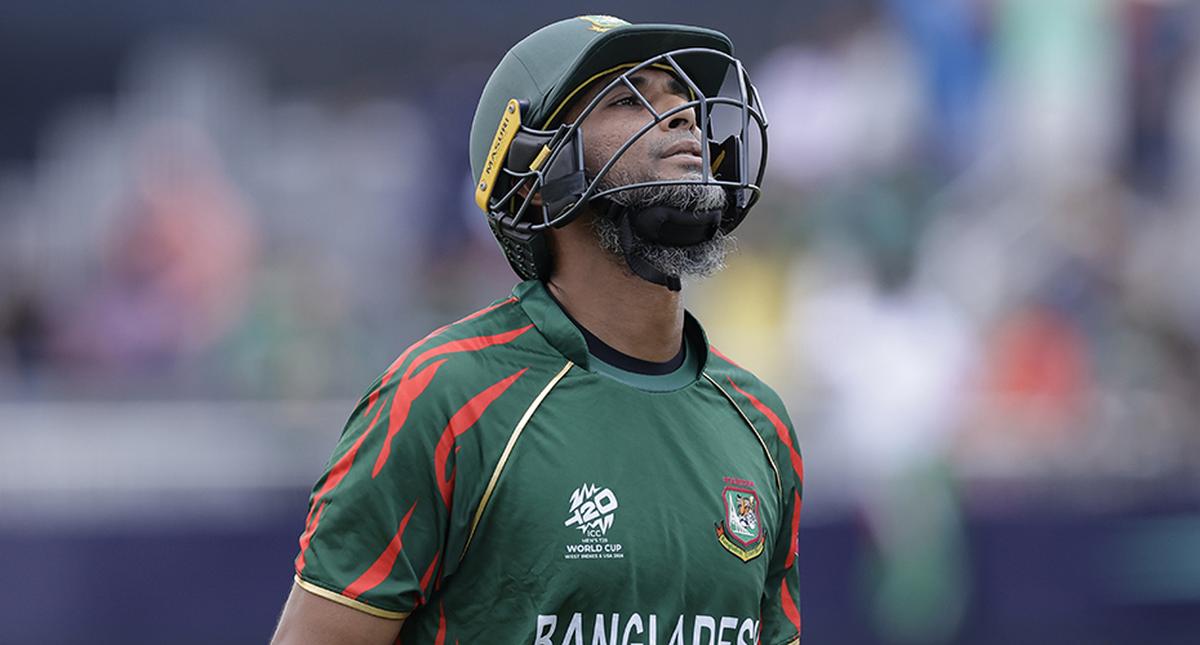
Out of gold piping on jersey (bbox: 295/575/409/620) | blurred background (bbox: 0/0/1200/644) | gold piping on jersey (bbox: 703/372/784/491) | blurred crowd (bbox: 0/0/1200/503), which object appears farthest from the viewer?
blurred crowd (bbox: 0/0/1200/503)

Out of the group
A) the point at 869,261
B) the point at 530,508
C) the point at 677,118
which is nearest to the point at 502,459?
the point at 530,508

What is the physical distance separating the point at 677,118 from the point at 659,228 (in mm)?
178

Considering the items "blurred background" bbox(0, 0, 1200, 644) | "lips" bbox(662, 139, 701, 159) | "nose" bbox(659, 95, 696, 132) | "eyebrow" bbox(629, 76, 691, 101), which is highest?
"eyebrow" bbox(629, 76, 691, 101)

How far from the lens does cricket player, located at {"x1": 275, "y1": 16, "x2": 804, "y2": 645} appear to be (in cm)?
236

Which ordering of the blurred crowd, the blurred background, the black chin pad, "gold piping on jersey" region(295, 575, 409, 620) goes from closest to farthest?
"gold piping on jersey" region(295, 575, 409, 620) < the black chin pad < the blurred background < the blurred crowd

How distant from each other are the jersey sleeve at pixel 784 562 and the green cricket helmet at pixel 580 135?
1.21ft

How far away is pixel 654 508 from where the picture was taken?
2.46 meters

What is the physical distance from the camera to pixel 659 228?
252 centimetres

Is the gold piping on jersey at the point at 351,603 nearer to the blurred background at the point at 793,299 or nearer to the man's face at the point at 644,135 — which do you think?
the man's face at the point at 644,135

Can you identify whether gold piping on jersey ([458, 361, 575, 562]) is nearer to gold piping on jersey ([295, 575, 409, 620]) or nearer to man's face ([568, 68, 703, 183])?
gold piping on jersey ([295, 575, 409, 620])

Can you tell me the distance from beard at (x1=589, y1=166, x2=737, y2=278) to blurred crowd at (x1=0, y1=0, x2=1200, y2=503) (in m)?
5.26

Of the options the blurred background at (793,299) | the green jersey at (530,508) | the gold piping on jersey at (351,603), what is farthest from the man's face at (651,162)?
the blurred background at (793,299)

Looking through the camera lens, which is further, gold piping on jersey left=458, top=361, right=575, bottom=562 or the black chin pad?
the black chin pad

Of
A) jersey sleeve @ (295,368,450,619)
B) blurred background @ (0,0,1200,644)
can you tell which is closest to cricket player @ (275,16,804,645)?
jersey sleeve @ (295,368,450,619)
